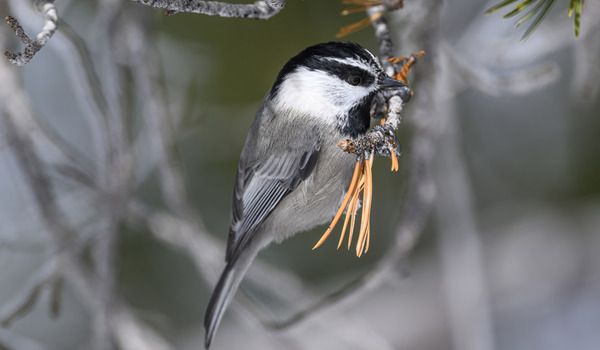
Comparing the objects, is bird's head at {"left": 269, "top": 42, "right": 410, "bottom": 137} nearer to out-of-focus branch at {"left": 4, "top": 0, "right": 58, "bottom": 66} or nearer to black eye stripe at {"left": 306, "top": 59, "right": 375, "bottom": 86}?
black eye stripe at {"left": 306, "top": 59, "right": 375, "bottom": 86}

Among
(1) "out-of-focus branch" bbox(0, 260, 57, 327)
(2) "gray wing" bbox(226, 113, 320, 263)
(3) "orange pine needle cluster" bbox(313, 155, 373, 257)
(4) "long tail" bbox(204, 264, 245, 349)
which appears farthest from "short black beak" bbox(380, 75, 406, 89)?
(1) "out-of-focus branch" bbox(0, 260, 57, 327)

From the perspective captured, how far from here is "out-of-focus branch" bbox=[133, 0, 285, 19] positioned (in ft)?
4.20

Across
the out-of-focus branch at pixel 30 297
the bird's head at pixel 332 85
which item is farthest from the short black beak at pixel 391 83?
the out-of-focus branch at pixel 30 297

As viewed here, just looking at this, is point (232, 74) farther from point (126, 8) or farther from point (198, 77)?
point (126, 8)

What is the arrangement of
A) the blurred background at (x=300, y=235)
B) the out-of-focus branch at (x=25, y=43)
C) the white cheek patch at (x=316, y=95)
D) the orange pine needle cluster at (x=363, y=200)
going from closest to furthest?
the out-of-focus branch at (x=25, y=43), the orange pine needle cluster at (x=363, y=200), the white cheek patch at (x=316, y=95), the blurred background at (x=300, y=235)

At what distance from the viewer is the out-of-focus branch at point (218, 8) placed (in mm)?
1281

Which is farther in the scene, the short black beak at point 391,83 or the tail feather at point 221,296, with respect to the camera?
the tail feather at point 221,296

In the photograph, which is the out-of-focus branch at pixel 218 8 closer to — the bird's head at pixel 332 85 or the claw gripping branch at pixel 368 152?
the claw gripping branch at pixel 368 152

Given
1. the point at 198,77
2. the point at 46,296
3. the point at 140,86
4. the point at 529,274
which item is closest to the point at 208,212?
the point at 198,77

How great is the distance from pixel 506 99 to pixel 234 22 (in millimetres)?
1478

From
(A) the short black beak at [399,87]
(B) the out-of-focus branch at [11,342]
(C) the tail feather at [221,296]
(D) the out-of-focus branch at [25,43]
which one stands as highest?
(D) the out-of-focus branch at [25,43]

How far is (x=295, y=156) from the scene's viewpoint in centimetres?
207

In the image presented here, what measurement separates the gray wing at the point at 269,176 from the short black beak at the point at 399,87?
1.30ft

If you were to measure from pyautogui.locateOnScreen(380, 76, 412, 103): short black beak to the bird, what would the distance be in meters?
0.27
